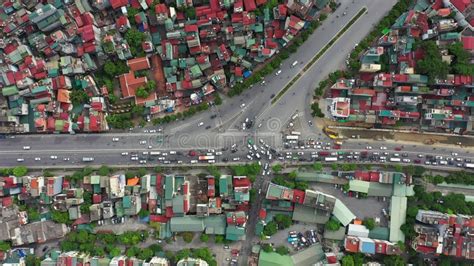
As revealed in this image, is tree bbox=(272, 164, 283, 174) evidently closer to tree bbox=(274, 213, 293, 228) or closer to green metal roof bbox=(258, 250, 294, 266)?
tree bbox=(274, 213, 293, 228)

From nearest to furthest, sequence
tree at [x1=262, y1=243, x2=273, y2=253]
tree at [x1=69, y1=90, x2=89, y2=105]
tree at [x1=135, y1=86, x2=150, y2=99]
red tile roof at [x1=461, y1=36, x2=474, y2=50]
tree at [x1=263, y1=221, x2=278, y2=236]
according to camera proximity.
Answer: red tile roof at [x1=461, y1=36, x2=474, y2=50] < tree at [x1=263, y1=221, x2=278, y2=236] < tree at [x1=262, y1=243, x2=273, y2=253] < tree at [x1=135, y1=86, x2=150, y2=99] < tree at [x1=69, y1=90, x2=89, y2=105]

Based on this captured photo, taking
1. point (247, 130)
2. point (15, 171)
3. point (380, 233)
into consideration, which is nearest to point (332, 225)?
point (380, 233)

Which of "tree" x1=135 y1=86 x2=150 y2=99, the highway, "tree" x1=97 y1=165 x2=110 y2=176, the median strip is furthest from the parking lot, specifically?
"tree" x1=97 y1=165 x2=110 y2=176

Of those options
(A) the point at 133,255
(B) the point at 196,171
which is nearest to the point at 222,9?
(B) the point at 196,171

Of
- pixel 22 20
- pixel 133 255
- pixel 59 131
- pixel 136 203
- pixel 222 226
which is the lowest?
pixel 133 255

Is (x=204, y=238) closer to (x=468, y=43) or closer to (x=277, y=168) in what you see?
(x=277, y=168)

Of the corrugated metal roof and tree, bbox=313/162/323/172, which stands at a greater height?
tree, bbox=313/162/323/172

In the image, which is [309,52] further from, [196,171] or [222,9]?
[196,171]
